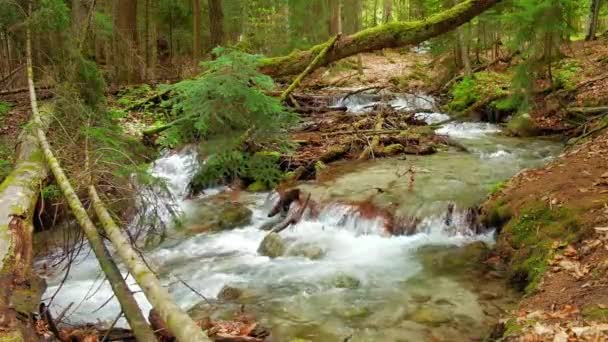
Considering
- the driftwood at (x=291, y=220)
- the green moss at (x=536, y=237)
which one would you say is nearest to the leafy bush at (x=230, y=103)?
the driftwood at (x=291, y=220)

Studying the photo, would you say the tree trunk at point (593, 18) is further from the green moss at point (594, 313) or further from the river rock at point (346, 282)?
the green moss at point (594, 313)

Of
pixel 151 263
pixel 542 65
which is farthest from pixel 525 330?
pixel 542 65

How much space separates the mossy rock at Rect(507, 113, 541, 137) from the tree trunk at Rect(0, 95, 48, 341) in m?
11.3

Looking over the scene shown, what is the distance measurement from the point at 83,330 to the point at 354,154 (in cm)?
846

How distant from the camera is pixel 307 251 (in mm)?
8219

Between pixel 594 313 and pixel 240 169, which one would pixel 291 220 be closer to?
pixel 240 169

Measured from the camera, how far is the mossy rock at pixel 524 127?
1348 centimetres

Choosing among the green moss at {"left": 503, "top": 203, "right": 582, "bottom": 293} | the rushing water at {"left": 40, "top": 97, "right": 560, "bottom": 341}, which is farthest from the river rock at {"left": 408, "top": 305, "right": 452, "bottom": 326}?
the green moss at {"left": 503, "top": 203, "right": 582, "bottom": 293}

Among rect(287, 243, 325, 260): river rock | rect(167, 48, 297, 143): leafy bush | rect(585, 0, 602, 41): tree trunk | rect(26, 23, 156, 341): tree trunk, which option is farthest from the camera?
rect(585, 0, 602, 41): tree trunk

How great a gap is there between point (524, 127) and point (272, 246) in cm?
842

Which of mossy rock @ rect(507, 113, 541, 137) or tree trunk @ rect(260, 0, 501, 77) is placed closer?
tree trunk @ rect(260, 0, 501, 77)

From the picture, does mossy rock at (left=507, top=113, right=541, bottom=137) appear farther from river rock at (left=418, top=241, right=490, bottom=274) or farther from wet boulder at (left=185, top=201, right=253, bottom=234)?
wet boulder at (left=185, top=201, right=253, bottom=234)

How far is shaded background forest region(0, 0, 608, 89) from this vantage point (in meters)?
11.0

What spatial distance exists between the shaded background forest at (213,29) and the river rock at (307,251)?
20.3ft
